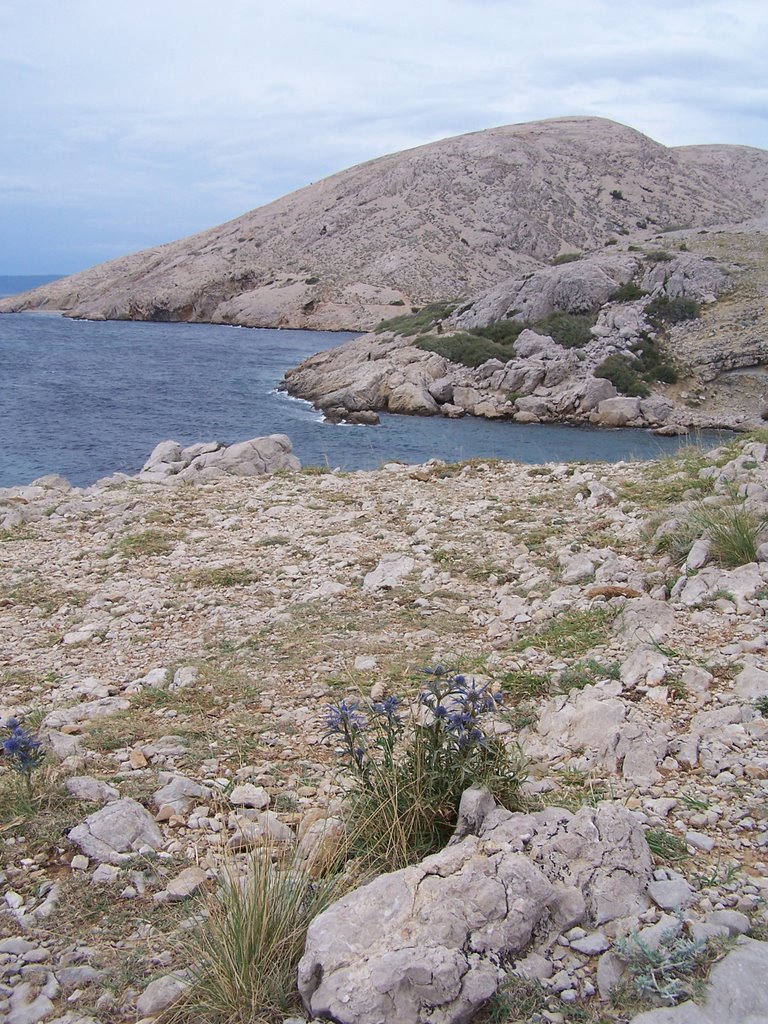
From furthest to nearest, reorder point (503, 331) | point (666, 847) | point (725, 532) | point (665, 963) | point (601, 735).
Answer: point (503, 331) → point (725, 532) → point (601, 735) → point (666, 847) → point (665, 963)

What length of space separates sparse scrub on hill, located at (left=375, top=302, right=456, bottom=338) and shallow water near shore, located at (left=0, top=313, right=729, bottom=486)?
6539 mm

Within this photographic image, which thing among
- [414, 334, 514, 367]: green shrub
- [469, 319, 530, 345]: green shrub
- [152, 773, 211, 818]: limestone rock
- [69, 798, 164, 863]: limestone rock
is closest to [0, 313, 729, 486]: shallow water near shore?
[414, 334, 514, 367]: green shrub

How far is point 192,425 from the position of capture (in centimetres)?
3188

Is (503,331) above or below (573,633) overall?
above

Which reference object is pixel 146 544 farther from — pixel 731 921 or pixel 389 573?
pixel 731 921

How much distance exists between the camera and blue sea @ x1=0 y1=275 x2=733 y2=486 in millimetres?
26109

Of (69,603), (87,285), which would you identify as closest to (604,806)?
(69,603)

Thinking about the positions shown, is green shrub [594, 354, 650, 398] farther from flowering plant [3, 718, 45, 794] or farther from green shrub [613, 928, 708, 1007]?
green shrub [613, 928, 708, 1007]

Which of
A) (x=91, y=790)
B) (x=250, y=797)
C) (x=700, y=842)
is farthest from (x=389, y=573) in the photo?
(x=700, y=842)

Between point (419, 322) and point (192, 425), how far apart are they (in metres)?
19.9

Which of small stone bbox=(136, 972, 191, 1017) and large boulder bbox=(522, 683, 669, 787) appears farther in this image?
large boulder bbox=(522, 683, 669, 787)

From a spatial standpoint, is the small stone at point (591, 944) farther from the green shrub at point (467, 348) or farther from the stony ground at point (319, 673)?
the green shrub at point (467, 348)

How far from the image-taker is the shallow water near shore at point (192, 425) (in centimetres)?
2605

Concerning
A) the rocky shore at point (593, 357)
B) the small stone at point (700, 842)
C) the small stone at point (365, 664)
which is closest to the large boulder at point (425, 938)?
the small stone at point (700, 842)
